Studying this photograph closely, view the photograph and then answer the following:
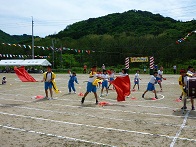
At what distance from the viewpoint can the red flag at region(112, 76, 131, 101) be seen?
13.0 meters

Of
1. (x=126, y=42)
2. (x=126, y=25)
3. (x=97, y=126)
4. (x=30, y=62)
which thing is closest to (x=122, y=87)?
(x=97, y=126)

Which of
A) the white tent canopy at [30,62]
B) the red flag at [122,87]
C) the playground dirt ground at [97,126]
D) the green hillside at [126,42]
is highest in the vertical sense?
the green hillside at [126,42]

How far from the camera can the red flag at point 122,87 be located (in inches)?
512

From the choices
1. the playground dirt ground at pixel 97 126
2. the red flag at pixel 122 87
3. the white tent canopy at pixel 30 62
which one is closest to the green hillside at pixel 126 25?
the white tent canopy at pixel 30 62

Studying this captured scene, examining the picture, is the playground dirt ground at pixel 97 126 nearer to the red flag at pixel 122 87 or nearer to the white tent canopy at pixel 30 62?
the red flag at pixel 122 87

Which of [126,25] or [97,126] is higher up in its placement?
[126,25]

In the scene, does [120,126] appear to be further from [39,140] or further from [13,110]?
[13,110]

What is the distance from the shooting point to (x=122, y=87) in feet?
43.6

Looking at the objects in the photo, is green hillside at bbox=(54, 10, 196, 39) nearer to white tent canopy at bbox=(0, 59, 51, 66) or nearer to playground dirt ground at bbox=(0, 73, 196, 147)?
white tent canopy at bbox=(0, 59, 51, 66)

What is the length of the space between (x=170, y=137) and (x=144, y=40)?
176 ft

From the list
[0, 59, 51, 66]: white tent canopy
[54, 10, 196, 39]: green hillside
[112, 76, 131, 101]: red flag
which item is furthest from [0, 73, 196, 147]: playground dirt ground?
[54, 10, 196, 39]: green hillside

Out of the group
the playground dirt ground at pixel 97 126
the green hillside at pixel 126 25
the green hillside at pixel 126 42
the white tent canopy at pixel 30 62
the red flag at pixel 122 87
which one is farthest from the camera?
the green hillside at pixel 126 25

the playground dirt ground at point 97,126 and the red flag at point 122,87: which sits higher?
the red flag at point 122,87

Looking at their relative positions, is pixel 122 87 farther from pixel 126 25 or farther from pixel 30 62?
pixel 126 25
